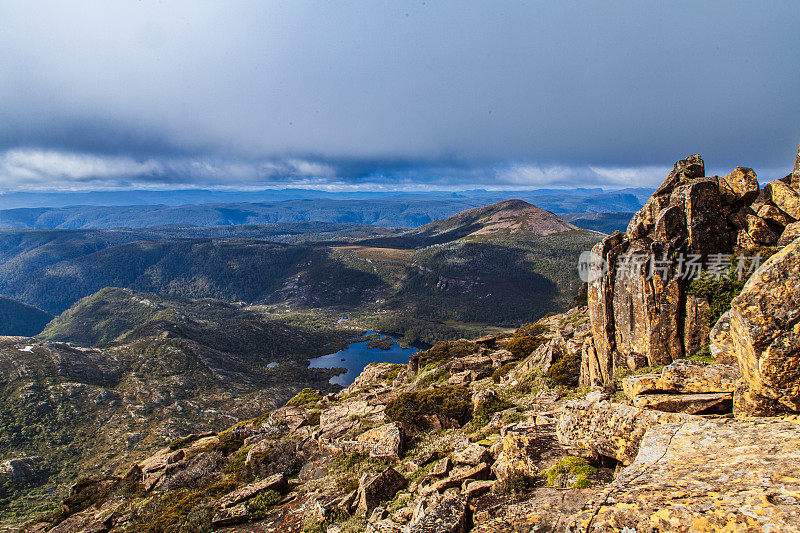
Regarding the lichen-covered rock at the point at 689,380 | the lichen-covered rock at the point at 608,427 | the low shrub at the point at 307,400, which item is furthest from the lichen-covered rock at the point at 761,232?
the low shrub at the point at 307,400

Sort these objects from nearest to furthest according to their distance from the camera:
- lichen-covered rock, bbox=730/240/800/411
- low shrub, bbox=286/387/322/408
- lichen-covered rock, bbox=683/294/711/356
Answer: lichen-covered rock, bbox=730/240/800/411, lichen-covered rock, bbox=683/294/711/356, low shrub, bbox=286/387/322/408

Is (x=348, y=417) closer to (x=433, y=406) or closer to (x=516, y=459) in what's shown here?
(x=433, y=406)

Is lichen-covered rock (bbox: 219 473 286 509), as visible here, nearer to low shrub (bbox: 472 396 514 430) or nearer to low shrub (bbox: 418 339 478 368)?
low shrub (bbox: 472 396 514 430)

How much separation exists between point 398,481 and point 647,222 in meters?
24.7

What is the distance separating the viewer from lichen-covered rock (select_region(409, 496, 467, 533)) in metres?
12.6

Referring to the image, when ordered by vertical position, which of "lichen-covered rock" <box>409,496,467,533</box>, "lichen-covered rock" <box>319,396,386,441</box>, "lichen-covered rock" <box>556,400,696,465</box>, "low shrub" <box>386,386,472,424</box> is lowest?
"lichen-covered rock" <box>319,396,386,441</box>

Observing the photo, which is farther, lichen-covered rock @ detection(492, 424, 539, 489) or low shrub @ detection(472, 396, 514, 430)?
low shrub @ detection(472, 396, 514, 430)

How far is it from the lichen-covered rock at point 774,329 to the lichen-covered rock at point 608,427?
260 centimetres

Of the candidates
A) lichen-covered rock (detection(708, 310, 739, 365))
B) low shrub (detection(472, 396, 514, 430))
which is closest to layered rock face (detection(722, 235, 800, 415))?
lichen-covered rock (detection(708, 310, 739, 365))

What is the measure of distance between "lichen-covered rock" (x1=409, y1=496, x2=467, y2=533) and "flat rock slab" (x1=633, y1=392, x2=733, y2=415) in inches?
335

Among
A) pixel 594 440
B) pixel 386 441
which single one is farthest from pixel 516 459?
pixel 386 441

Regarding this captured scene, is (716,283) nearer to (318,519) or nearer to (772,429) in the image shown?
(772,429)

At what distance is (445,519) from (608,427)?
7.41 m

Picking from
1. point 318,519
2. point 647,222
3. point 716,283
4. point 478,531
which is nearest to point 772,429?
point 478,531
